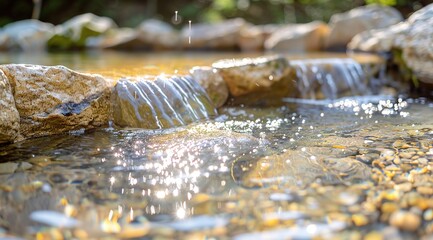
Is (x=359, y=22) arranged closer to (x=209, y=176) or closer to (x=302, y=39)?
(x=302, y=39)

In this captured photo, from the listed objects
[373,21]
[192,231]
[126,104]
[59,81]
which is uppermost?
[373,21]

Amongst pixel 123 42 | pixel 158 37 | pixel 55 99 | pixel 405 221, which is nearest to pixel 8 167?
pixel 55 99

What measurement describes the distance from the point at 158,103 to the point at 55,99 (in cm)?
102

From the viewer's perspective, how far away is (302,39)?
32.7 ft

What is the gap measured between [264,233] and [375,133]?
2200 millimetres

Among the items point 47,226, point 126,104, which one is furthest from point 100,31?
point 47,226

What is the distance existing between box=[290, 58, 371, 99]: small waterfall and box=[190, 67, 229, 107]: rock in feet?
4.19

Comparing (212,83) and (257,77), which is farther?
(257,77)

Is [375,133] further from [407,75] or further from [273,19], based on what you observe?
[273,19]

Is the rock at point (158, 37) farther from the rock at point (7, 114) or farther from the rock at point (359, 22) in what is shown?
the rock at point (7, 114)

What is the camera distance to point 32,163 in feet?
8.45

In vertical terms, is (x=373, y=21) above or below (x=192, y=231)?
above

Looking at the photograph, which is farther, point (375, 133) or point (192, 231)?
point (375, 133)

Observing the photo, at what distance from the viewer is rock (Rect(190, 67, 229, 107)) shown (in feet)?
15.3
